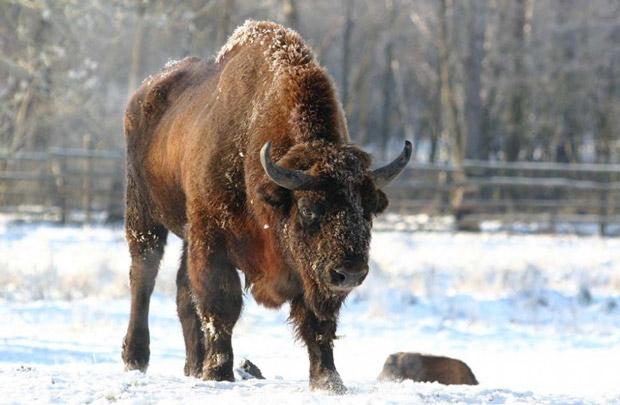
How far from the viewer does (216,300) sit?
6.40 m

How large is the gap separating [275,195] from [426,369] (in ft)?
9.38

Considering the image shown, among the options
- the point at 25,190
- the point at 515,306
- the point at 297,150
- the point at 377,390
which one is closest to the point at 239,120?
the point at 297,150

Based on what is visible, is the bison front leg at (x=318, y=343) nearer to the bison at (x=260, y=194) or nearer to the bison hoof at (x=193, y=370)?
the bison at (x=260, y=194)

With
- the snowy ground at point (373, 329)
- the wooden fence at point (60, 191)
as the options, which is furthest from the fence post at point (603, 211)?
the wooden fence at point (60, 191)

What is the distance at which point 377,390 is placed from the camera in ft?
19.8

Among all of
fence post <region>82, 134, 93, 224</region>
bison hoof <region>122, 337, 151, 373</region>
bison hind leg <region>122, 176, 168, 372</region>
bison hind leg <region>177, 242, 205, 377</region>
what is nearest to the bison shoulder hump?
bison hind leg <region>122, 176, 168, 372</region>

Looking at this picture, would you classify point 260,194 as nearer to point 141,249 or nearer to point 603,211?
point 141,249

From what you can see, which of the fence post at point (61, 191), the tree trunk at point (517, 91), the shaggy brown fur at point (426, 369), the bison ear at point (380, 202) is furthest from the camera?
the tree trunk at point (517, 91)

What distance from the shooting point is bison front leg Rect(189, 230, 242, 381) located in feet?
21.0

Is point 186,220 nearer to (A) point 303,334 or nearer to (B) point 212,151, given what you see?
(B) point 212,151

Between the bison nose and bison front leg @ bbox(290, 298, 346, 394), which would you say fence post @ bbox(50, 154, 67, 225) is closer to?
bison front leg @ bbox(290, 298, 346, 394)

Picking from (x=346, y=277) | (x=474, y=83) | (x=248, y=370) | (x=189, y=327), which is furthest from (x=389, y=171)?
(x=474, y=83)

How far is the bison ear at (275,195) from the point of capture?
5.86 m

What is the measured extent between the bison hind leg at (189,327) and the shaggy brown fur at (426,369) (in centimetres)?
143
